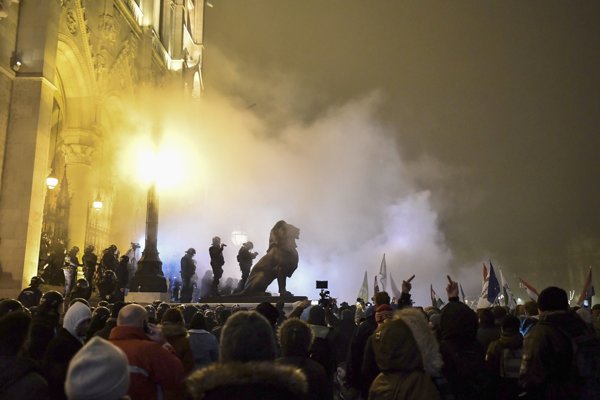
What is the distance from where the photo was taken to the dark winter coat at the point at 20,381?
2988 mm

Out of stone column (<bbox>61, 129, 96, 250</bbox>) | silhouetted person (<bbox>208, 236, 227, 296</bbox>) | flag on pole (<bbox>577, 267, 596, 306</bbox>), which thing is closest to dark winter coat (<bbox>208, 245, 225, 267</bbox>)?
silhouetted person (<bbox>208, 236, 227, 296</bbox>)

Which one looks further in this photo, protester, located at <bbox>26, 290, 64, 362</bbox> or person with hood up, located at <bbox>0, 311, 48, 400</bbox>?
protester, located at <bbox>26, 290, 64, 362</bbox>

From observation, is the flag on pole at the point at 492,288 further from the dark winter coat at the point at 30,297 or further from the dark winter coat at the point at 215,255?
the dark winter coat at the point at 30,297

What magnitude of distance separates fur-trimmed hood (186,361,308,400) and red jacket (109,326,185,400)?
1083 mm

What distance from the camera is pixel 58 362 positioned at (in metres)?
4.08

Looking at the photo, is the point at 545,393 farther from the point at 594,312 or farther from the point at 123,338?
the point at 594,312

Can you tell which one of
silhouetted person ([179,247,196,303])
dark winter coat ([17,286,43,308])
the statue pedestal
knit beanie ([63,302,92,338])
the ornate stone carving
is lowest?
knit beanie ([63,302,92,338])

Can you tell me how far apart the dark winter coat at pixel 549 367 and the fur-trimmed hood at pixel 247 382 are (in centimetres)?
219

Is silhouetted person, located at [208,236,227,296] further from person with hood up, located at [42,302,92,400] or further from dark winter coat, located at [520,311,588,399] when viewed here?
dark winter coat, located at [520,311,588,399]

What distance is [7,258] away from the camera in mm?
15883

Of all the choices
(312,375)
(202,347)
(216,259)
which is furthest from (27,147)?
(312,375)

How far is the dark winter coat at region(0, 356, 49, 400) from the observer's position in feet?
9.80

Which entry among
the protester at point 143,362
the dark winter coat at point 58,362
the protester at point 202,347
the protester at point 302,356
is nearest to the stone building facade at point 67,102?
the protester at point 202,347

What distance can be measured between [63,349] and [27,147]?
14523mm
